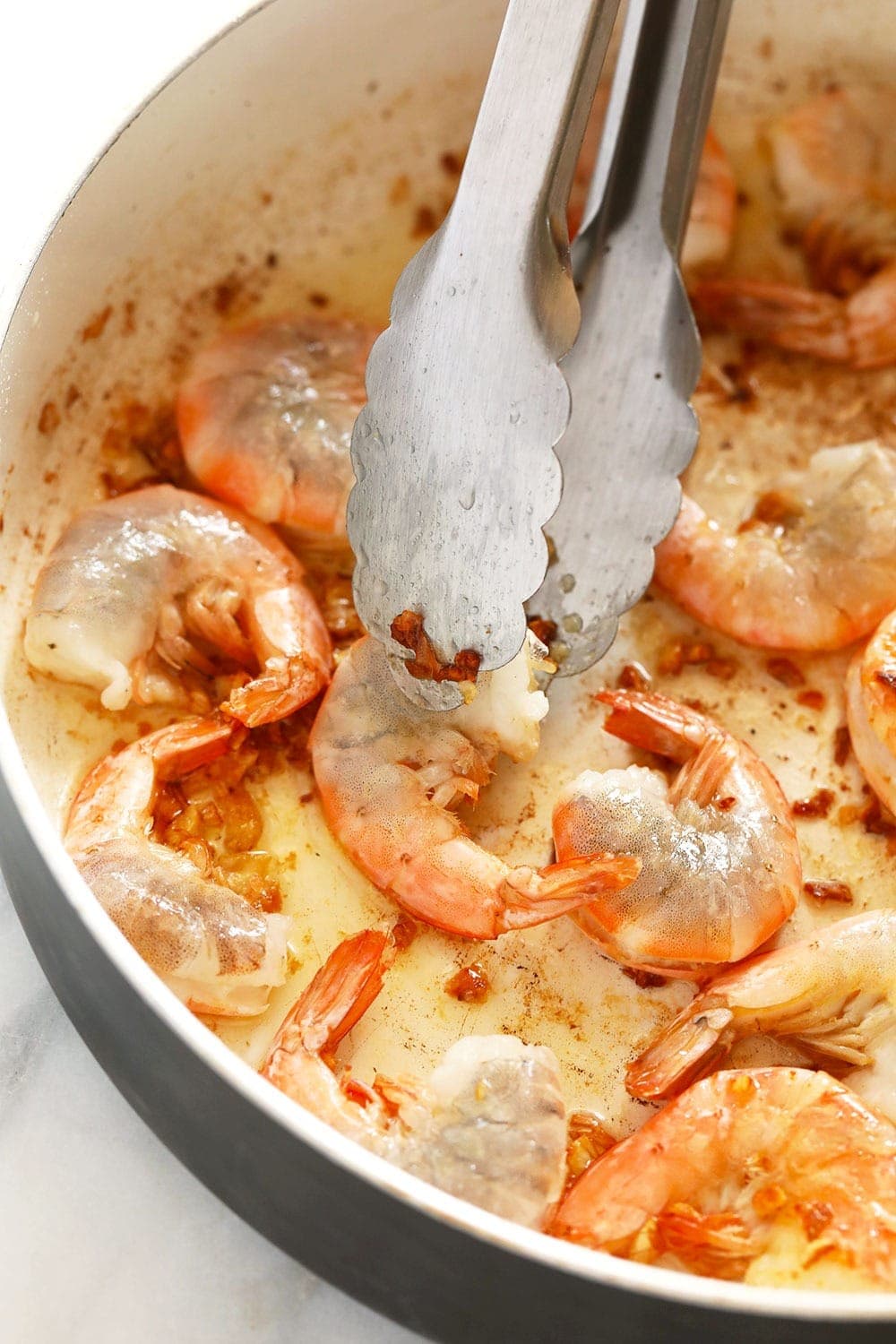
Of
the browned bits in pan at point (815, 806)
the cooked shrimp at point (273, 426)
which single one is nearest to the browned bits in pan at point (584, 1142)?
the browned bits in pan at point (815, 806)

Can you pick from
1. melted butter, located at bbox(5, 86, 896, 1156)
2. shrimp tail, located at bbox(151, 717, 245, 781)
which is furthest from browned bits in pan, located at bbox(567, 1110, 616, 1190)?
shrimp tail, located at bbox(151, 717, 245, 781)

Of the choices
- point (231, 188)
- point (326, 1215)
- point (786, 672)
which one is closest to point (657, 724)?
point (786, 672)

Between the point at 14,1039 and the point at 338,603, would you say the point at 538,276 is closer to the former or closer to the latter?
the point at 338,603

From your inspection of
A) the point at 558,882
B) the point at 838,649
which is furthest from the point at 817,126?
the point at 558,882

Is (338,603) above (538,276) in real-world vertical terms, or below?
below

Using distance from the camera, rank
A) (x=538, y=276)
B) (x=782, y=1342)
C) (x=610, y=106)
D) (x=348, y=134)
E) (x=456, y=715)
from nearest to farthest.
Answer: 1. (x=782, y=1342)
2. (x=538, y=276)
3. (x=456, y=715)
4. (x=610, y=106)
5. (x=348, y=134)

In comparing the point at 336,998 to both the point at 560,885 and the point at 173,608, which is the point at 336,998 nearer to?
the point at 560,885

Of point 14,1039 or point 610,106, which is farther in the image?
point 610,106
